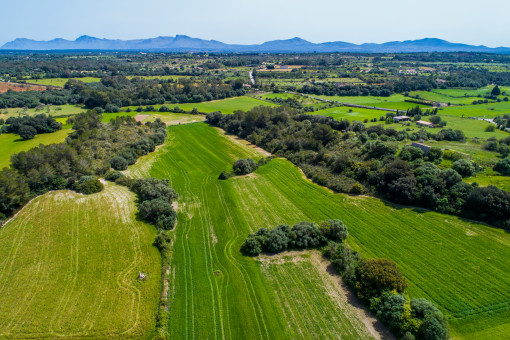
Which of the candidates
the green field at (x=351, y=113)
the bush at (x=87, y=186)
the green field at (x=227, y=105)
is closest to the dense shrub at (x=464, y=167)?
the green field at (x=351, y=113)

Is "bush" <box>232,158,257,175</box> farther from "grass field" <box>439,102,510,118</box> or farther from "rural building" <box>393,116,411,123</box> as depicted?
"grass field" <box>439,102,510,118</box>

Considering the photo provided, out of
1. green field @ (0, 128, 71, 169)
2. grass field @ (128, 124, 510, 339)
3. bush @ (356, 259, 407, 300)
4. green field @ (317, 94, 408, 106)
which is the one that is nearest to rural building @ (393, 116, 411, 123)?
green field @ (317, 94, 408, 106)

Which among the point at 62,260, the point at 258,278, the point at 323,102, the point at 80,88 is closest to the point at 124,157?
the point at 62,260

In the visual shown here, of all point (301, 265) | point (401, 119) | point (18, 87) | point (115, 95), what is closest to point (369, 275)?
point (301, 265)

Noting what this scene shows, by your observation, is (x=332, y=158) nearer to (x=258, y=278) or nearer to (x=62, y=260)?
(x=258, y=278)

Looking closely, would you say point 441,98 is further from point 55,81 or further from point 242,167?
point 55,81

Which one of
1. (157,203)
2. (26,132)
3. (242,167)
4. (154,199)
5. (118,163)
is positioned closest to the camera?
(157,203)
